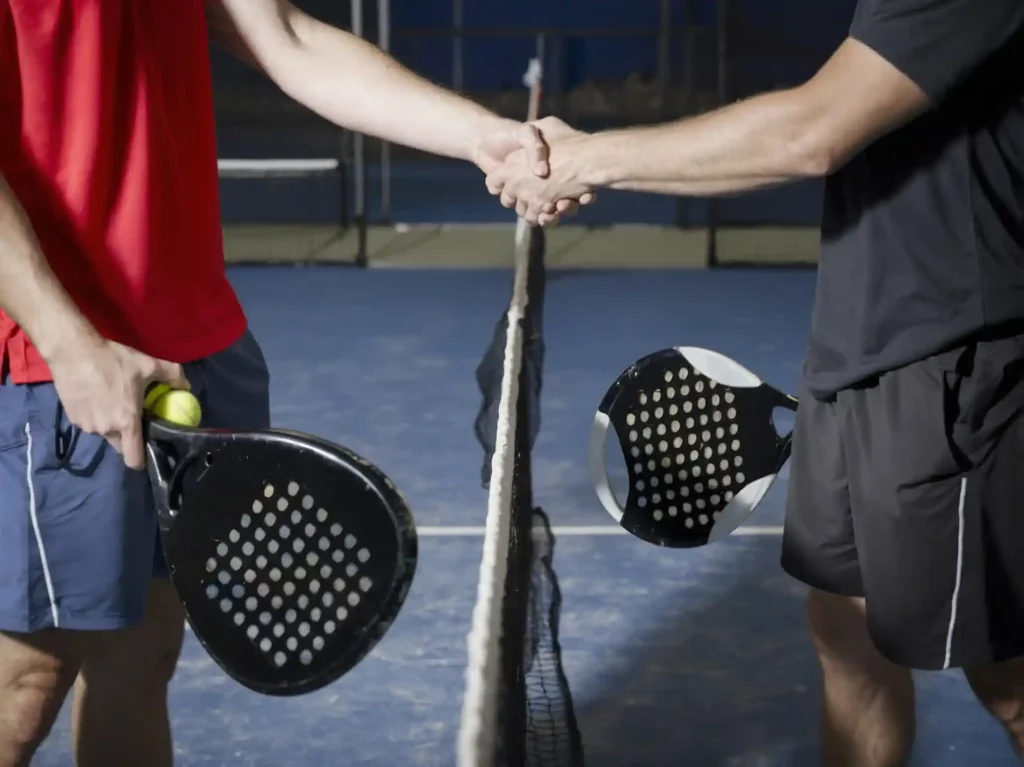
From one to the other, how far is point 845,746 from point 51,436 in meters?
1.43

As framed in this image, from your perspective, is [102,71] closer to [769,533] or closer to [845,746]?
[845,746]

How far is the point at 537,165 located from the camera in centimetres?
245

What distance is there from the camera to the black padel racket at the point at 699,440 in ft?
7.68

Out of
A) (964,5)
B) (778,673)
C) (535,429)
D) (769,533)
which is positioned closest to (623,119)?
(535,429)

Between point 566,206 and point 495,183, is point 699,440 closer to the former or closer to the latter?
point 566,206

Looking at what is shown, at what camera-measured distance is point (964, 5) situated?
1.71 meters

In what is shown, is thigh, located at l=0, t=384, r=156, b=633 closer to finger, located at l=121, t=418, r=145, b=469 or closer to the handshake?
finger, located at l=121, t=418, r=145, b=469

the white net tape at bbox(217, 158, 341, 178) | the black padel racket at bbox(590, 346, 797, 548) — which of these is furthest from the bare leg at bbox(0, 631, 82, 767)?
the white net tape at bbox(217, 158, 341, 178)

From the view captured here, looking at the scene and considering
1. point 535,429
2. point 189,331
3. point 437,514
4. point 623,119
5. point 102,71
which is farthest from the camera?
point 623,119

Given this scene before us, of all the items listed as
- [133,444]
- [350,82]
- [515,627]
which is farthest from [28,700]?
[350,82]

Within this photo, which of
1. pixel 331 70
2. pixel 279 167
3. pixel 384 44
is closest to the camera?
pixel 331 70

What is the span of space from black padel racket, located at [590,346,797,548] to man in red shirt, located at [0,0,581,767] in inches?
30.6

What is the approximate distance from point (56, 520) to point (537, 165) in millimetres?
1151

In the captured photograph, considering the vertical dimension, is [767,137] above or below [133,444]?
above
